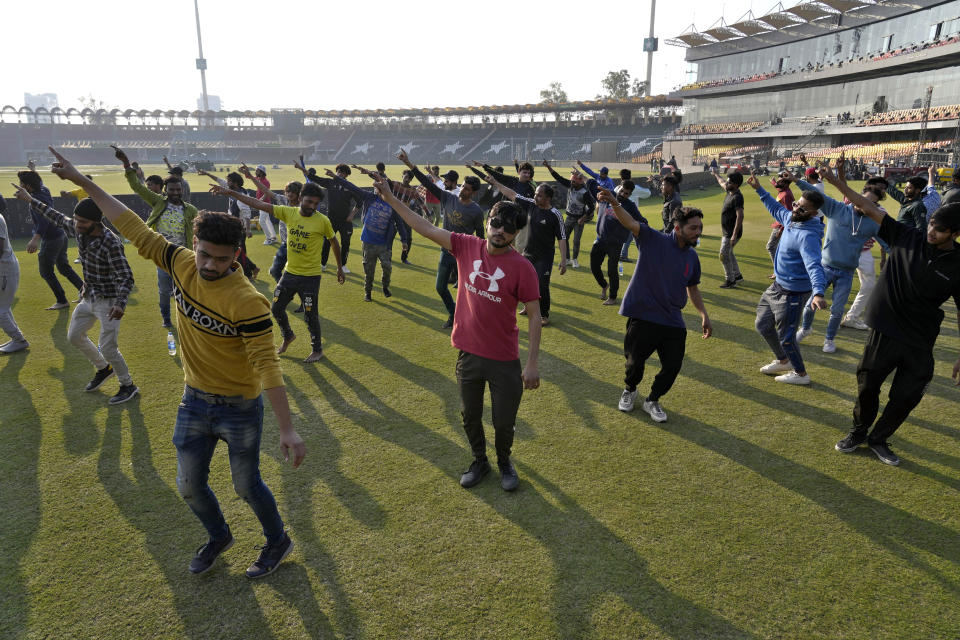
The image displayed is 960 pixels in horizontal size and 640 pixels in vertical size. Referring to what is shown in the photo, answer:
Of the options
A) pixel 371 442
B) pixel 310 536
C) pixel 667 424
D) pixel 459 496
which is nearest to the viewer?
pixel 310 536

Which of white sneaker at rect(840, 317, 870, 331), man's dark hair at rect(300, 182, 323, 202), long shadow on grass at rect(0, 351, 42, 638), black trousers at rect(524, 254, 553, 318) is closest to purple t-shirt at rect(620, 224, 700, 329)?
black trousers at rect(524, 254, 553, 318)

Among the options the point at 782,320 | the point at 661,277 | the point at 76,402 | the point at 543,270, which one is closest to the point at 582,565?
the point at 661,277

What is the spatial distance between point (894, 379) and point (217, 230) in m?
5.01

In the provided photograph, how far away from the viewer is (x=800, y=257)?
18.7 ft

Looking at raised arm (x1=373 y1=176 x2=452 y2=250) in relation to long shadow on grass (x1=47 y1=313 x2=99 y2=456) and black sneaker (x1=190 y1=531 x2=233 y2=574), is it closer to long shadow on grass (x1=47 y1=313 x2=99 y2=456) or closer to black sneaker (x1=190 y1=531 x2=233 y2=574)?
black sneaker (x1=190 y1=531 x2=233 y2=574)

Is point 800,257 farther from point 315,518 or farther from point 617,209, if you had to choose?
point 315,518

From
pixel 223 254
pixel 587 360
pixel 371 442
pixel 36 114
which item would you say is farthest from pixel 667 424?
pixel 36 114

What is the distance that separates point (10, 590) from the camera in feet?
10.6

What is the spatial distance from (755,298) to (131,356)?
9848mm

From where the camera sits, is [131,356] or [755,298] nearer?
[131,356]

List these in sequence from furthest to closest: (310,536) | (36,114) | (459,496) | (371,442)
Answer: (36,114), (371,442), (459,496), (310,536)

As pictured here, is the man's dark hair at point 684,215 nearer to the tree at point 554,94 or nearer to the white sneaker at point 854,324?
the white sneaker at point 854,324

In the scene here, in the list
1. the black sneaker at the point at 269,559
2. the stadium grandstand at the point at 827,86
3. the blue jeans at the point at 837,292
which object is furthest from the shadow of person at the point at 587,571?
the stadium grandstand at the point at 827,86

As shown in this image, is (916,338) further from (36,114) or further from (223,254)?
(36,114)
